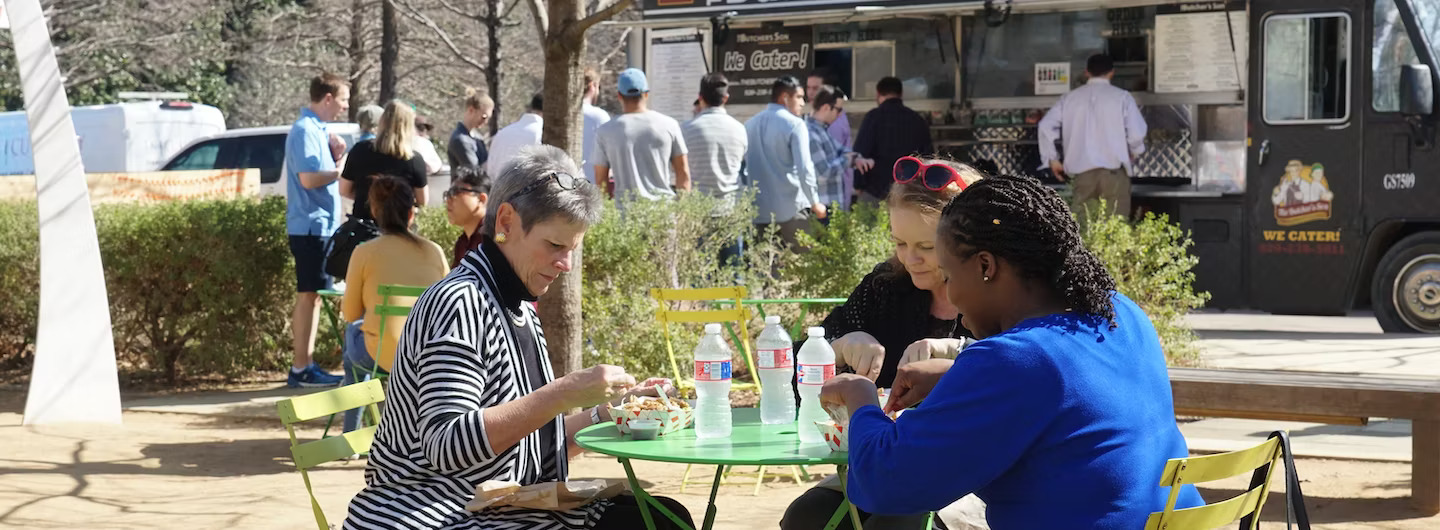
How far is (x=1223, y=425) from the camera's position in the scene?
24.0 ft

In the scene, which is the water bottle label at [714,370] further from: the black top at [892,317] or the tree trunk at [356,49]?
the tree trunk at [356,49]

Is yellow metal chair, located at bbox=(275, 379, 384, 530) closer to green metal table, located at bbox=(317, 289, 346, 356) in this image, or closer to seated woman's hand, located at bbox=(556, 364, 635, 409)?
seated woman's hand, located at bbox=(556, 364, 635, 409)

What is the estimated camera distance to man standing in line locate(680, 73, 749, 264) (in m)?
9.98

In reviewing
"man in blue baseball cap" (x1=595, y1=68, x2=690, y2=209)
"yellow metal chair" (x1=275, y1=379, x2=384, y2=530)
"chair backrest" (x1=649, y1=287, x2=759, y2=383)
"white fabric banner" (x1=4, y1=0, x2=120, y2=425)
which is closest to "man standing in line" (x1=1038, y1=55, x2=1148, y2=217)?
"man in blue baseball cap" (x1=595, y1=68, x2=690, y2=209)

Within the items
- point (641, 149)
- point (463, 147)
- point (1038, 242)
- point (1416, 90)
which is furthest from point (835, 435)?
point (1416, 90)

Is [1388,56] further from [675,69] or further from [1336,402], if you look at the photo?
[675,69]

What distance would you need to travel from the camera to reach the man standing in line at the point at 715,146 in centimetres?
998

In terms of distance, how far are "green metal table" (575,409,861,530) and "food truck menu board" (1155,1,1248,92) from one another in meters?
8.45

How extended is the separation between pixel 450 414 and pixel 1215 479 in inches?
58.1

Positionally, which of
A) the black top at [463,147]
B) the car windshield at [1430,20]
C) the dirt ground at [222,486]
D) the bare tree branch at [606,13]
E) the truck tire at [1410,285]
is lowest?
the dirt ground at [222,486]

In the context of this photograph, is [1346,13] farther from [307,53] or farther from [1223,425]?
[307,53]

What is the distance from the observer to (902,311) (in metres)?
3.89

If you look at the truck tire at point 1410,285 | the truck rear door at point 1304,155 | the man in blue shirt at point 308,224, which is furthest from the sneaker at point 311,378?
the truck tire at point 1410,285

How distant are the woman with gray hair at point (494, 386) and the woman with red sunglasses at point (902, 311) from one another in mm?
433
